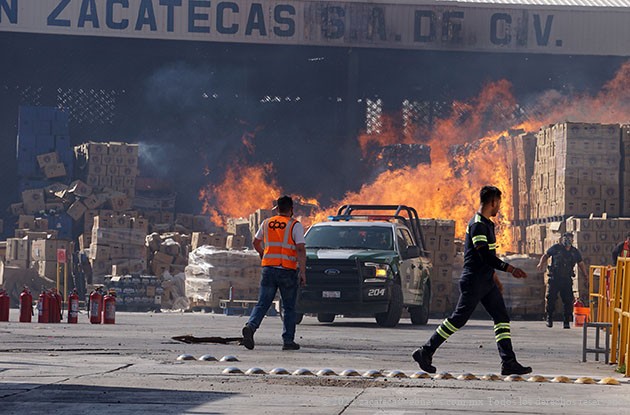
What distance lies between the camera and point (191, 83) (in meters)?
45.1

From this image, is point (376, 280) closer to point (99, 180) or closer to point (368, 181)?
point (99, 180)

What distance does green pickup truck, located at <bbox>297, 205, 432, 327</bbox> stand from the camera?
21.8 metres

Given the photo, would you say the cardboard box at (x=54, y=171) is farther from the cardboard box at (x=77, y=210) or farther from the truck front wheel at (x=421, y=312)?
the truck front wheel at (x=421, y=312)

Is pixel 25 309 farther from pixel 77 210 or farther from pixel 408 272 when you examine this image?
pixel 77 210

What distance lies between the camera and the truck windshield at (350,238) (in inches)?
905

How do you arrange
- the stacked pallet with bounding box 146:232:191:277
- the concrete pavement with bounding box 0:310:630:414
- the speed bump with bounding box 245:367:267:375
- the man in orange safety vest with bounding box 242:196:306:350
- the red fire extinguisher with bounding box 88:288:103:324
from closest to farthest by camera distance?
the concrete pavement with bounding box 0:310:630:414 < the speed bump with bounding box 245:367:267:375 < the man in orange safety vest with bounding box 242:196:306:350 < the red fire extinguisher with bounding box 88:288:103:324 < the stacked pallet with bounding box 146:232:191:277

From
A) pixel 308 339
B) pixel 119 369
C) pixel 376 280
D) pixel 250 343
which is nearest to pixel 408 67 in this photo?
pixel 376 280

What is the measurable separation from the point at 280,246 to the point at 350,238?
24.0ft

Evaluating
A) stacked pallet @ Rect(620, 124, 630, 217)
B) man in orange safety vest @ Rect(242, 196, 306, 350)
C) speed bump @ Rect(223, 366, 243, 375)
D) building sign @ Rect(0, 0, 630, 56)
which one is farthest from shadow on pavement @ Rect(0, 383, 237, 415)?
building sign @ Rect(0, 0, 630, 56)

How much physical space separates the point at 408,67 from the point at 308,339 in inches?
1080

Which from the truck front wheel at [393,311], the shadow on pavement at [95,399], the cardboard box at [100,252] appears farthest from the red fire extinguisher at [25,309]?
the shadow on pavement at [95,399]

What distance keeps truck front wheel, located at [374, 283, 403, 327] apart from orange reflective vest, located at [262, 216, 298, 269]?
6445 mm

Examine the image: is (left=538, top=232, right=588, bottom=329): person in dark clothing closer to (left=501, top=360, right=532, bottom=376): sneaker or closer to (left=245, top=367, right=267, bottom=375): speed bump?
(left=501, top=360, right=532, bottom=376): sneaker

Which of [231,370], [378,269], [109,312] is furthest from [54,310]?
[231,370]
